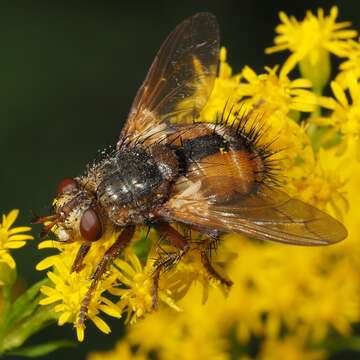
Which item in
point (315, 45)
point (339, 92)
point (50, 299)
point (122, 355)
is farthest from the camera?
point (122, 355)

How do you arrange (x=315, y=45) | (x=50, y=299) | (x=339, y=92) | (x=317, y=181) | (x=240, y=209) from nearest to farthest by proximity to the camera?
1. (x=240, y=209)
2. (x=50, y=299)
3. (x=317, y=181)
4. (x=339, y=92)
5. (x=315, y=45)

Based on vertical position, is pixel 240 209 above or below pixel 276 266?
above

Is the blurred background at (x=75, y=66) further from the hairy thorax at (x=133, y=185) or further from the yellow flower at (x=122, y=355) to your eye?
the hairy thorax at (x=133, y=185)

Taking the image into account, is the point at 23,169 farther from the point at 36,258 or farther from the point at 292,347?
the point at 292,347

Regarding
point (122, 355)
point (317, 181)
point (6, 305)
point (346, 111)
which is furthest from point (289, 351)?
point (6, 305)

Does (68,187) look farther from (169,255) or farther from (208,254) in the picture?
(208,254)

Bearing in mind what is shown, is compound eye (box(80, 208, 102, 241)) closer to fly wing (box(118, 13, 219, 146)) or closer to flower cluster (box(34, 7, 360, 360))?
flower cluster (box(34, 7, 360, 360))

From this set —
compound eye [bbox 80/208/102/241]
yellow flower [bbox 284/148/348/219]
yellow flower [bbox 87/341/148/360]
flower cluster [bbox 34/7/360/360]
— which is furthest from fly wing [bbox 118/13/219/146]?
yellow flower [bbox 87/341/148/360]

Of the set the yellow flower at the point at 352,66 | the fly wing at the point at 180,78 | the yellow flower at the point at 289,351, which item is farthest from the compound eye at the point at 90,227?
the yellow flower at the point at 289,351
